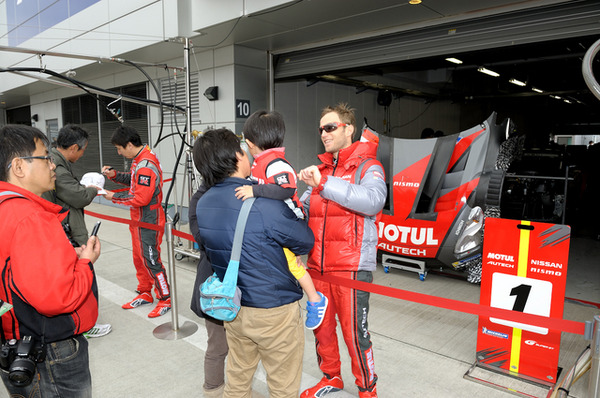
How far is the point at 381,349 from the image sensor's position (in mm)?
3320

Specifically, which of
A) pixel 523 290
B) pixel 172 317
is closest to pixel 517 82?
pixel 523 290

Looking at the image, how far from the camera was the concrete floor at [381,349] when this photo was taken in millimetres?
2812

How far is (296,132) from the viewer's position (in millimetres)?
8391

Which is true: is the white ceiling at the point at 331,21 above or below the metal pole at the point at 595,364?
above

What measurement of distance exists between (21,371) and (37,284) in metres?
0.38

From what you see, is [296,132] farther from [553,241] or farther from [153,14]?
[553,241]

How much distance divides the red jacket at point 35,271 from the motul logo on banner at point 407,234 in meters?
3.91

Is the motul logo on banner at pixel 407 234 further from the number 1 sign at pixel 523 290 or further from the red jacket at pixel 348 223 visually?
the red jacket at pixel 348 223

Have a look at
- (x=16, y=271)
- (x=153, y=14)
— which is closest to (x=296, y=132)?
(x=153, y=14)

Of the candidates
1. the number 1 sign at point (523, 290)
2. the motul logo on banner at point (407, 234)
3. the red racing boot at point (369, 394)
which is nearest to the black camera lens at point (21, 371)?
the red racing boot at point (369, 394)

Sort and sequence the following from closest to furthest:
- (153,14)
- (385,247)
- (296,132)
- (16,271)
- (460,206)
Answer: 1. (16,271)
2. (460,206)
3. (385,247)
4. (153,14)
5. (296,132)

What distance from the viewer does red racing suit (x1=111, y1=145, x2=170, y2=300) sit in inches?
153

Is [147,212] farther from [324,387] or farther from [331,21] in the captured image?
[331,21]

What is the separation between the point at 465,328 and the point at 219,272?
9.03ft
